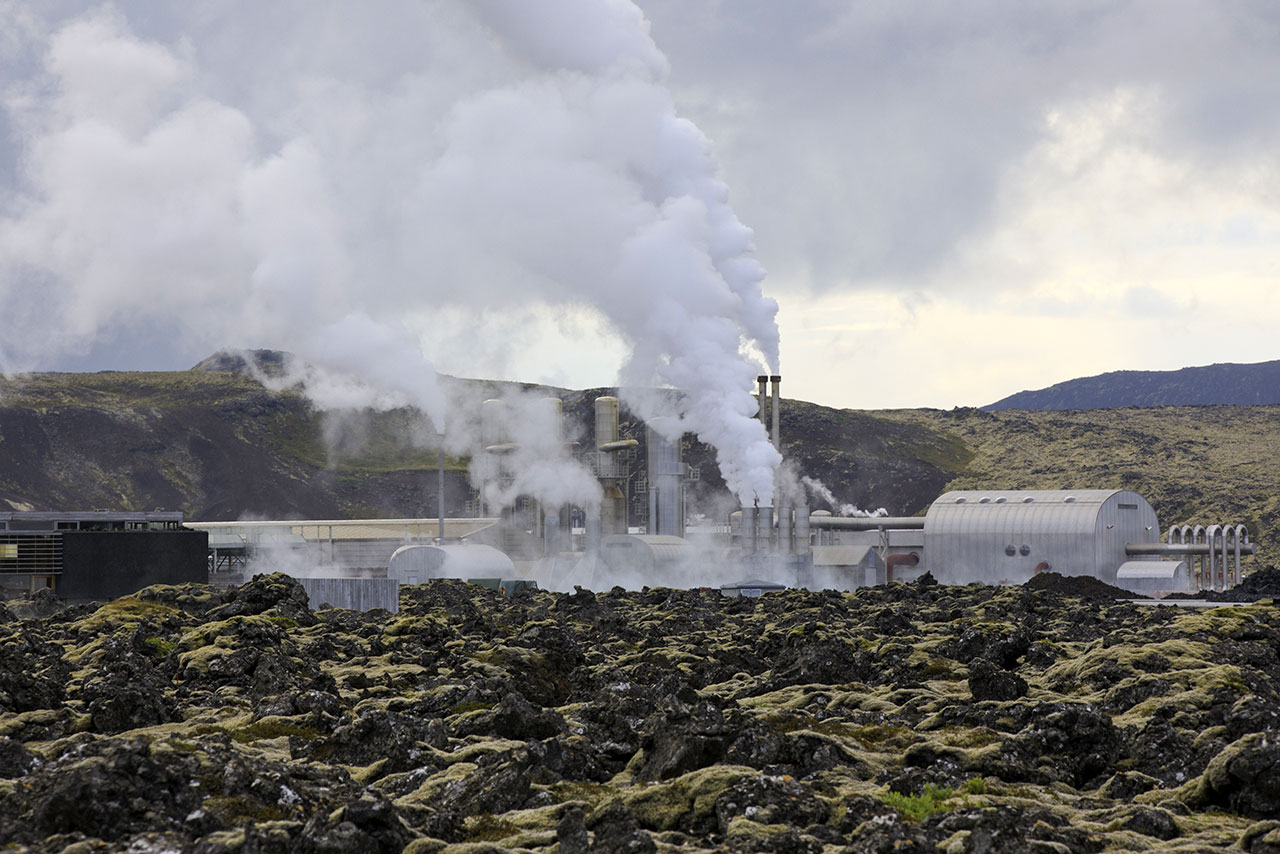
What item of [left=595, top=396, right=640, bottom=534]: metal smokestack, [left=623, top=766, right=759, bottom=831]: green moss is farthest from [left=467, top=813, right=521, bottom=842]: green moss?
[left=595, top=396, right=640, bottom=534]: metal smokestack

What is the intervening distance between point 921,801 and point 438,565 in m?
62.8

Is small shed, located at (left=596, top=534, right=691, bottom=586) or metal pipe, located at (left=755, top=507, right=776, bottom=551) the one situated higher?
metal pipe, located at (left=755, top=507, right=776, bottom=551)

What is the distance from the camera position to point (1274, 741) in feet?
57.0

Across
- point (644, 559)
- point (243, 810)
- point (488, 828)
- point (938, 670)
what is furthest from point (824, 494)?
point (243, 810)

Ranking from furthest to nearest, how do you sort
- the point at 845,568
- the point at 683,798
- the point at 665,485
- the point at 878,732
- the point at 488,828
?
1. the point at 665,485
2. the point at 845,568
3. the point at 878,732
4. the point at 683,798
5. the point at 488,828

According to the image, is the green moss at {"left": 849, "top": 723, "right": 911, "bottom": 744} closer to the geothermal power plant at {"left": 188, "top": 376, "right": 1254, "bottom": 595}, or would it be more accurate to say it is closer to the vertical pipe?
the geothermal power plant at {"left": 188, "top": 376, "right": 1254, "bottom": 595}

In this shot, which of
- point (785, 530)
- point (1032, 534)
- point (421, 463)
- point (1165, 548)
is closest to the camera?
point (1032, 534)

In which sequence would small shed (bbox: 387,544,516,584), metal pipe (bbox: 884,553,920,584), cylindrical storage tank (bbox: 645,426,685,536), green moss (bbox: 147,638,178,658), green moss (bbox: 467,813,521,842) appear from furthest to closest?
cylindrical storage tank (bbox: 645,426,685,536) < metal pipe (bbox: 884,553,920,584) < small shed (bbox: 387,544,516,584) < green moss (bbox: 147,638,178,658) < green moss (bbox: 467,813,521,842)

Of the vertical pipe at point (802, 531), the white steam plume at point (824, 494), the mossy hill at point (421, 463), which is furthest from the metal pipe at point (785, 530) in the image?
the mossy hill at point (421, 463)

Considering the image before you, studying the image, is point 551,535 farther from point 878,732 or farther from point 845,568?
point 878,732

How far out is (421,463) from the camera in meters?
194

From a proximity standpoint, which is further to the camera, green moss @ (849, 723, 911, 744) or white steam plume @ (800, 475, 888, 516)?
white steam plume @ (800, 475, 888, 516)

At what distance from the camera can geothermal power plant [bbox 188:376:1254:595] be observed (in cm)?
8031

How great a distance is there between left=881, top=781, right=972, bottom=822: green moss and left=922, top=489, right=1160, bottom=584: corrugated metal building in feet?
216
